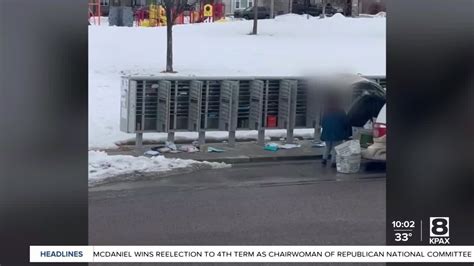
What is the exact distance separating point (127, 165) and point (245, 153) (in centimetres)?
39

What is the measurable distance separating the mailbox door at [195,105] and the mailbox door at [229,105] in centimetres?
7

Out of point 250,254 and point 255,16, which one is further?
point 255,16

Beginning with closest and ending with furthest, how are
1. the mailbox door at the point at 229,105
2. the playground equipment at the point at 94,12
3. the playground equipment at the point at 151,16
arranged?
1. the playground equipment at the point at 94,12
2. the playground equipment at the point at 151,16
3. the mailbox door at the point at 229,105

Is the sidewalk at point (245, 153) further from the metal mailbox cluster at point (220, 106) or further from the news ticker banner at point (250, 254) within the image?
the news ticker banner at point (250, 254)

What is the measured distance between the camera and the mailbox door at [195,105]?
3620 millimetres

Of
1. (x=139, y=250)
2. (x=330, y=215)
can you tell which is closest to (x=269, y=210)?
(x=330, y=215)

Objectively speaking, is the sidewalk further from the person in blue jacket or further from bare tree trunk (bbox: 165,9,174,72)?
bare tree trunk (bbox: 165,9,174,72)

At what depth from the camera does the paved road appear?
346 cm

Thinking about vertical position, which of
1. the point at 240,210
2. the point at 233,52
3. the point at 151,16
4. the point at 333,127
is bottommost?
the point at 240,210

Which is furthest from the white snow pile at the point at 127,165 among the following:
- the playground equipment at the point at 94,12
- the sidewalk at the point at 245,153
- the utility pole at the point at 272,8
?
the utility pole at the point at 272,8

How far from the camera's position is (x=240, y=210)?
11.5 feet

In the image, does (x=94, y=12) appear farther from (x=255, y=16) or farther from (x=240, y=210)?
(x=240, y=210)

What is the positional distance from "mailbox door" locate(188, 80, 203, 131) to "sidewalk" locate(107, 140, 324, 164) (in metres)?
0.08

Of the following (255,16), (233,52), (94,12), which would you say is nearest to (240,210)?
(233,52)
